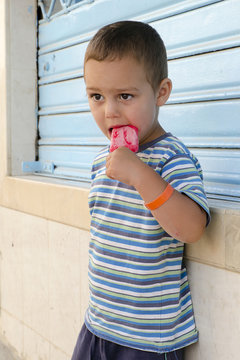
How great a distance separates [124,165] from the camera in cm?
156

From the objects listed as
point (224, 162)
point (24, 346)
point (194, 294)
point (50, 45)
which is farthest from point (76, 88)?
point (24, 346)

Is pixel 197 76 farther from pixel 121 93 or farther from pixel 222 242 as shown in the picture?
pixel 222 242

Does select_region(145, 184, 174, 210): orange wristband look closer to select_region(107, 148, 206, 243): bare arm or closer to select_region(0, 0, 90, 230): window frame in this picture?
select_region(107, 148, 206, 243): bare arm

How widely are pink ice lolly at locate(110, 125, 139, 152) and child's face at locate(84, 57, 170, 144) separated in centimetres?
2

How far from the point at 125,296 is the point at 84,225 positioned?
1018 millimetres

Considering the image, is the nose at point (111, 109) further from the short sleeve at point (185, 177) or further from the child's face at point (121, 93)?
the short sleeve at point (185, 177)

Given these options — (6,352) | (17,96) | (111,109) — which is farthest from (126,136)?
(6,352)

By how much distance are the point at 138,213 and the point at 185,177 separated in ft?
0.89

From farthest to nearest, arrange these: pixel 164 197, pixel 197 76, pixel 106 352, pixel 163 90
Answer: pixel 197 76 → pixel 106 352 → pixel 163 90 → pixel 164 197

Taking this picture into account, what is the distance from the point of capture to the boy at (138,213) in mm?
1558

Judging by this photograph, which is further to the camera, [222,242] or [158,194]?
[222,242]

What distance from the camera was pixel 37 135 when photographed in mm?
3867

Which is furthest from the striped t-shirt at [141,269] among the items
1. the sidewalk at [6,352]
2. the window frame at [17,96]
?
the sidewalk at [6,352]

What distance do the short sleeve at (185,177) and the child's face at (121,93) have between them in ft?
0.61
